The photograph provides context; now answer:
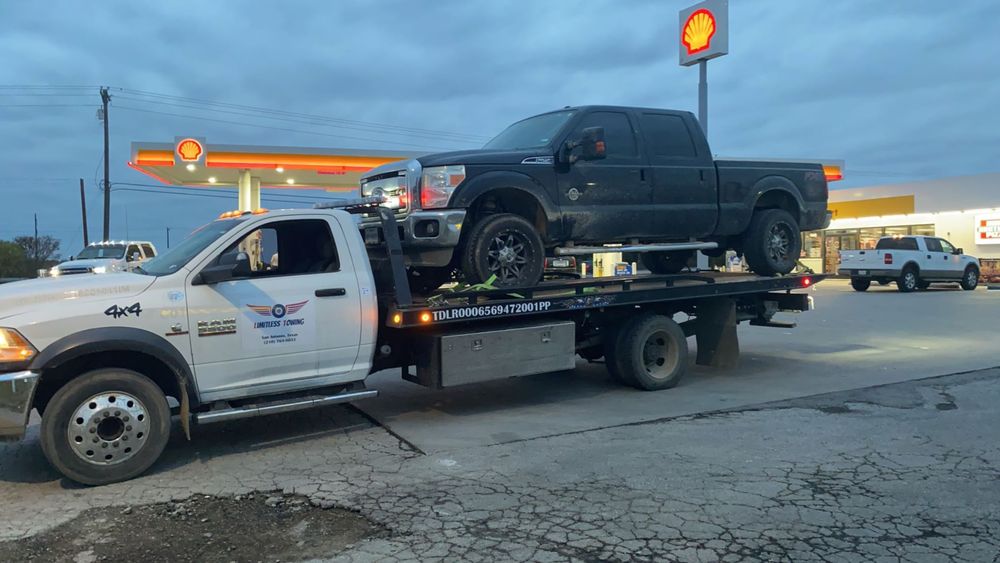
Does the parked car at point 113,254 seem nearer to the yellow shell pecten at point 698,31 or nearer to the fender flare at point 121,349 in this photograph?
the yellow shell pecten at point 698,31

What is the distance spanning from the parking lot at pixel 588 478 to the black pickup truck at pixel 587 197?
1678mm

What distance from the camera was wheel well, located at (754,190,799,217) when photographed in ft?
32.3

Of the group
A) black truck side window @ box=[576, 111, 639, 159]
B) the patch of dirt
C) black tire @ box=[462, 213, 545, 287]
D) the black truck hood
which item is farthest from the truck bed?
the patch of dirt

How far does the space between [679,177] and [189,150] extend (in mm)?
17219

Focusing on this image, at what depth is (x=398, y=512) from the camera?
15.7ft

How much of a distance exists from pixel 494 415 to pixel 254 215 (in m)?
3.02

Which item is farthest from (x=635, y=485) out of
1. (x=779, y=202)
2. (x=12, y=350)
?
(x=779, y=202)

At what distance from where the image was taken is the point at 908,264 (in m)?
25.3

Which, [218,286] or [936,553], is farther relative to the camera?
[218,286]

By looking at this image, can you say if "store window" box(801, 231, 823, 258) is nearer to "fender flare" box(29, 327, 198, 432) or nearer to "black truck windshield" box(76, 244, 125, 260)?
"black truck windshield" box(76, 244, 125, 260)

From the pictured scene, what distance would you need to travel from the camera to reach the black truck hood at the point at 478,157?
24.0 feet

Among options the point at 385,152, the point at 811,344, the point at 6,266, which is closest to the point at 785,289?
the point at 811,344

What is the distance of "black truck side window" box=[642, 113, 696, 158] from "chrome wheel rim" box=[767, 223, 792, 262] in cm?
169

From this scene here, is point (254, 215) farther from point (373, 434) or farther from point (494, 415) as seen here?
point (494, 415)
